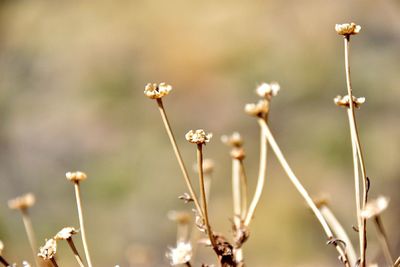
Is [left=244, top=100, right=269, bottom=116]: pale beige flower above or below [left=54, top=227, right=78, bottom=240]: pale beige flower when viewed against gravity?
above

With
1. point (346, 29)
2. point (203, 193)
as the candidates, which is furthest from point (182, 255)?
point (346, 29)

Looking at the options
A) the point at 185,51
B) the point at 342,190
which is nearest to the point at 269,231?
the point at 342,190

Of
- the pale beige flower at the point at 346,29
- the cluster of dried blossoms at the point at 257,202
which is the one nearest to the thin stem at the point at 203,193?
the cluster of dried blossoms at the point at 257,202

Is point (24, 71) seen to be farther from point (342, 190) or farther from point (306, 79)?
point (342, 190)

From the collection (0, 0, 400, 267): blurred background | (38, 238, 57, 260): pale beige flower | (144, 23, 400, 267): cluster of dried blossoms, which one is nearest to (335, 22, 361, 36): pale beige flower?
(144, 23, 400, 267): cluster of dried blossoms

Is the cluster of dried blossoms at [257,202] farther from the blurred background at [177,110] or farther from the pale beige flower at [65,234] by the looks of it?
the blurred background at [177,110]

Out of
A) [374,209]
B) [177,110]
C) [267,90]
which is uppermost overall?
[177,110]

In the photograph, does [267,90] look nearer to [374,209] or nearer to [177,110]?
[374,209]

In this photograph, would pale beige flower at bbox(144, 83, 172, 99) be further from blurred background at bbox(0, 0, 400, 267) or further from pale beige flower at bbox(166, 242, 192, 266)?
Result: blurred background at bbox(0, 0, 400, 267)
